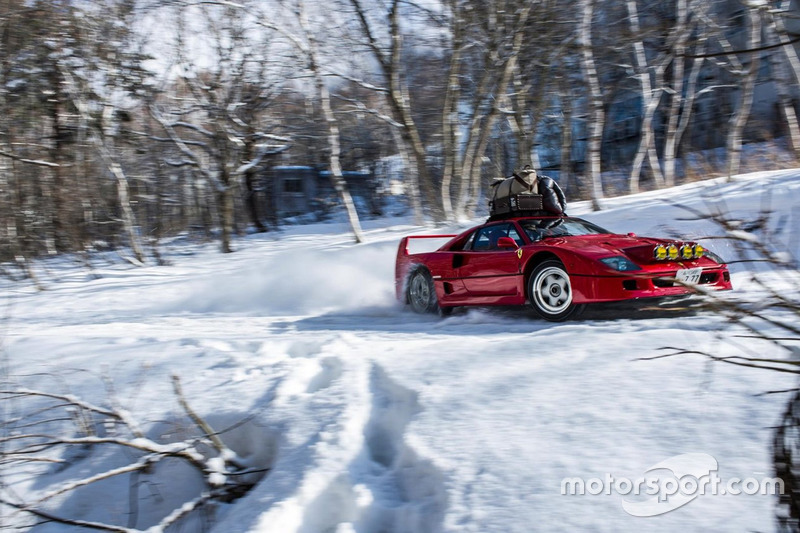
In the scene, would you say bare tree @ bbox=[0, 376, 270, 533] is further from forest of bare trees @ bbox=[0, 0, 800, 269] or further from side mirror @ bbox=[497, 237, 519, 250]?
forest of bare trees @ bbox=[0, 0, 800, 269]

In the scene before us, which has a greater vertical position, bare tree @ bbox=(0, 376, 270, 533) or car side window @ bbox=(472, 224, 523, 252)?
car side window @ bbox=(472, 224, 523, 252)

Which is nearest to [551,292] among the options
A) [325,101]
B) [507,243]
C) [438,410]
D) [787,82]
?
[507,243]

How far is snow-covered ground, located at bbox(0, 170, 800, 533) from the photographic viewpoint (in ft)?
9.72

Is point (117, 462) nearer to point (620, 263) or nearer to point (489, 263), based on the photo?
point (489, 263)

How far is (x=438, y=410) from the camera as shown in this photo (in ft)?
13.8

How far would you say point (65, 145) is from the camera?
62.0ft

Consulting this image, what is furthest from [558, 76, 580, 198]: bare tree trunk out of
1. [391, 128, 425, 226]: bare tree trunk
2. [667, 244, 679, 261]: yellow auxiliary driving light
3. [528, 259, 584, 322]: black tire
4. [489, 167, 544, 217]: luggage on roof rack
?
[667, 244, 679, 261]: yellow auxiliary driving light

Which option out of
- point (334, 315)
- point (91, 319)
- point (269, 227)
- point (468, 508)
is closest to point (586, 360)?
point (468, 508)

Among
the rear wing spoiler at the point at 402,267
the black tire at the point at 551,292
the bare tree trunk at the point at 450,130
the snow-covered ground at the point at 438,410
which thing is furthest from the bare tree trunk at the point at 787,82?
the snow-covered ground at the point at 438,410

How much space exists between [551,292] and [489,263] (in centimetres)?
93

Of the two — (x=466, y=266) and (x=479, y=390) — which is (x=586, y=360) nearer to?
(x=479, y=390)

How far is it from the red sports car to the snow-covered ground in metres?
0.30

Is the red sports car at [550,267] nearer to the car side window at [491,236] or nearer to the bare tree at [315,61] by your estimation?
the car side window at [491,236]

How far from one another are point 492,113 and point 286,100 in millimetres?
9910
